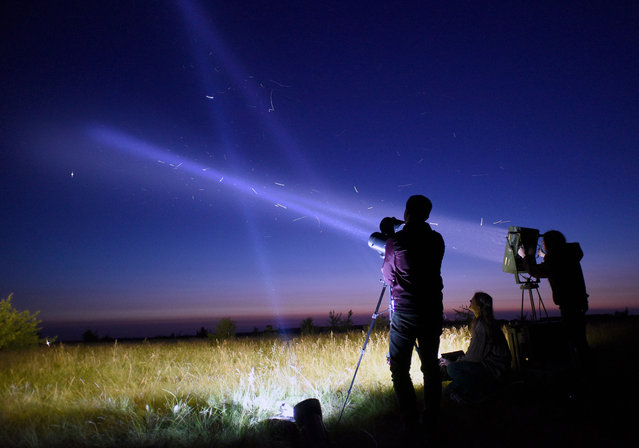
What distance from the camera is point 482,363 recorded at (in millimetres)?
4602

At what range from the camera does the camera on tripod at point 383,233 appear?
412 centimetres

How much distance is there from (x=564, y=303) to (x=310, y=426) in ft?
12.9

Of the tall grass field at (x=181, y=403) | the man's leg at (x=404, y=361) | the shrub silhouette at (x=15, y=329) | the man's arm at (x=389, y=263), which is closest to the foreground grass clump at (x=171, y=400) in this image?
the tall grass field at (x=181, y=403)

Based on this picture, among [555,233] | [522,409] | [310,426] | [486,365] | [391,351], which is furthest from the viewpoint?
[555,233]

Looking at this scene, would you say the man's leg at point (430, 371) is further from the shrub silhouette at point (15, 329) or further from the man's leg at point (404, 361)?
the shrub silhouette at point (15, 329)

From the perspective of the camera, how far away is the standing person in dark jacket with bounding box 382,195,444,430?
3525 mm

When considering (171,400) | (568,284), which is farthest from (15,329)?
(568,284)

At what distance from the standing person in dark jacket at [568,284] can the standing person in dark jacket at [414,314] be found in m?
2.41

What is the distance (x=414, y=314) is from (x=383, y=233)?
3.54 feet

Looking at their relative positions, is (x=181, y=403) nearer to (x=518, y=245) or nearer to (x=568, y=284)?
(x=518, y=245)

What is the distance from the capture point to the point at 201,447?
3.06 m

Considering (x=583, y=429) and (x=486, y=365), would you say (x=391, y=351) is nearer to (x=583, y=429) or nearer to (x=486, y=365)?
(x=486, y=365)

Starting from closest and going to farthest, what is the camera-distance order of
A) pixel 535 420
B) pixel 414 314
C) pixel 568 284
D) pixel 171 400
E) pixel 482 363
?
1. pixel 414 314
2. pixel 535 420
3. pixel 171 400
4. pixel 482 363
5. pixel 568 284

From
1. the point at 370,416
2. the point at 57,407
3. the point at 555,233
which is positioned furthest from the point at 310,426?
the point at 555,233
